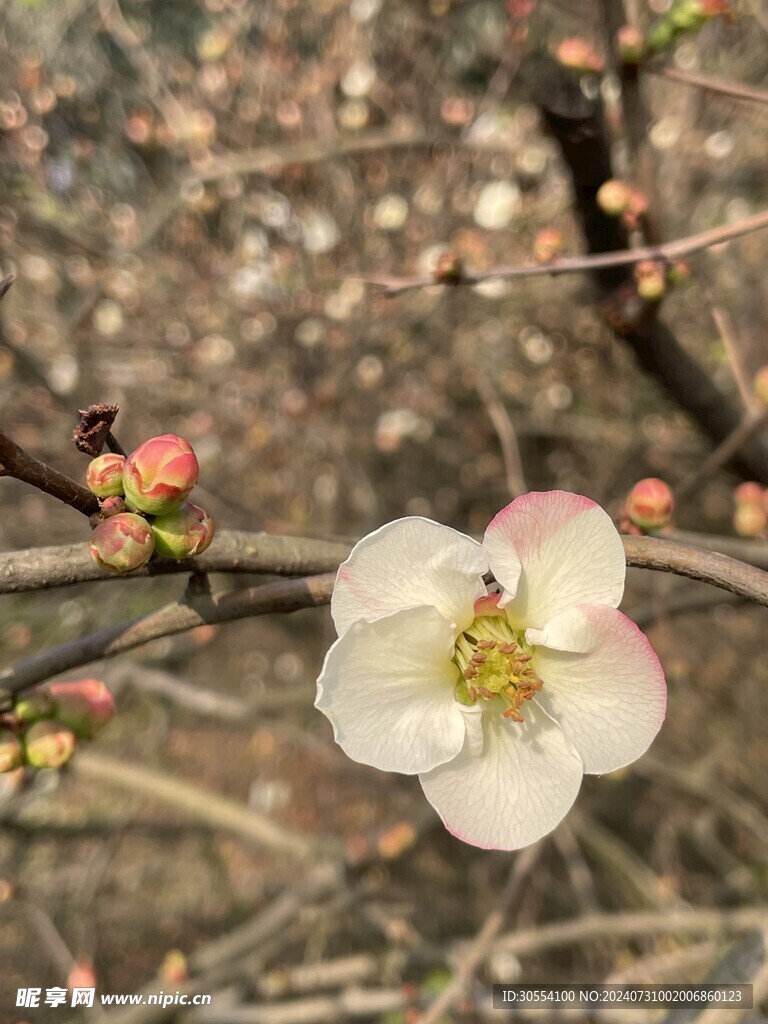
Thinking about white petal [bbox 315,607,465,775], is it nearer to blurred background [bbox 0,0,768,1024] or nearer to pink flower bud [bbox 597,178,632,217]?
pink flower bud [bbox 597,178,632,217]

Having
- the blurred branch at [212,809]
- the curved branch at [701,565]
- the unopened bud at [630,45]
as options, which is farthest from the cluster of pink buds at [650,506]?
the blurred branch at [212,809]

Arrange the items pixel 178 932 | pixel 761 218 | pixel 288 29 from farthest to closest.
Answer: pixel 288 29 → pixel 178 932 → pixel 761 218

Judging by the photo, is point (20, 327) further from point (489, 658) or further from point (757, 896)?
point (757, 896)

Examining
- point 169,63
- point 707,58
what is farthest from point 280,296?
point 707,58

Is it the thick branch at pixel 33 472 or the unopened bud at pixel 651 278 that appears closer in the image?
the thick branch at pixel 33 472

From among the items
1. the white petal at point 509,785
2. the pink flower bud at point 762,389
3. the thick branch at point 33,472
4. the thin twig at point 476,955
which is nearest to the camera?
the thick branch at point 33,472

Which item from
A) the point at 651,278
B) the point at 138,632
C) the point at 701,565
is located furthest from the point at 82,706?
the point at 651,278

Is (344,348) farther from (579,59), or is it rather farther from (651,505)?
(651,505)

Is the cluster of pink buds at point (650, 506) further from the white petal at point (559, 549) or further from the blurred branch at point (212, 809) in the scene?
the blurred branch at point (212, 809)
